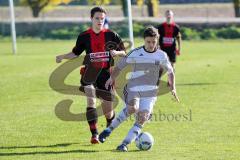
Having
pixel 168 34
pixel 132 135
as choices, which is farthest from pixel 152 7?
pixel 132 135

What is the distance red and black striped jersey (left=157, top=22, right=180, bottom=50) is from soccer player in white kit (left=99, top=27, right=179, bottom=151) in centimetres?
1089

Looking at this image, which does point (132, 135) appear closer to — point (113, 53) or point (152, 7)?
point (113, 53)

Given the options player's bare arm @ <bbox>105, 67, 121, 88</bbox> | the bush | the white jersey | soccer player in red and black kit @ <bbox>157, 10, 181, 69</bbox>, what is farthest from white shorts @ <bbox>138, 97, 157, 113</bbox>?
the bush

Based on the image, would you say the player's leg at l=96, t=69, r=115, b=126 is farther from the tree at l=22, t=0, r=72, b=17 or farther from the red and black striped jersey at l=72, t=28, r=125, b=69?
the tree at l=22, t=0, r=72, b=17

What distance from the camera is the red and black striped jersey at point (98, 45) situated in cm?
1210

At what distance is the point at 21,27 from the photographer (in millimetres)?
52938

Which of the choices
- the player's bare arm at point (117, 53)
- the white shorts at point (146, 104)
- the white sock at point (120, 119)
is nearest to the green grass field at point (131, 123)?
the white sock at point (120, 119)

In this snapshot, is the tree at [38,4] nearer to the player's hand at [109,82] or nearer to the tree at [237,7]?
the tree at [237,7]

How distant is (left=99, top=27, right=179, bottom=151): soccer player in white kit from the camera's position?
11188 mm

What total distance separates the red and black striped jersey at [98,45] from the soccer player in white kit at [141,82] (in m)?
0.58

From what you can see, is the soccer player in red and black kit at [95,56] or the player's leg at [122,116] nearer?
the player's leg at [122,116]

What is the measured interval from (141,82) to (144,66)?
300 millimetres

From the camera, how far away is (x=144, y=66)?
1158 centimetres

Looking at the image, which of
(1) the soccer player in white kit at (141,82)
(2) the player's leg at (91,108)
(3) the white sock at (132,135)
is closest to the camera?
(3) the white sock at (132,135)
